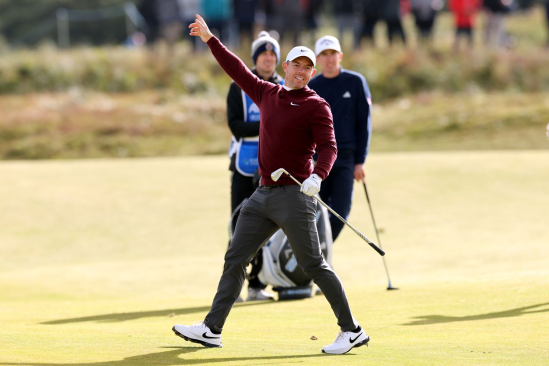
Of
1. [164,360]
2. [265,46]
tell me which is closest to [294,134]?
[164,360]

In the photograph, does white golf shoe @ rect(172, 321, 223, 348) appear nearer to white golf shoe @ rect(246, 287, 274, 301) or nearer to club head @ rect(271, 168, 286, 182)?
club head @ rect(271, 168, 286, 182)

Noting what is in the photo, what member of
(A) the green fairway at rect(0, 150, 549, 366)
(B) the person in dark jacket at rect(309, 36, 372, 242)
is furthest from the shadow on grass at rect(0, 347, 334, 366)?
(B) the person in dark jacket at rect(309, 36, 372, 242)

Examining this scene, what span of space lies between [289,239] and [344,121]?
298cm

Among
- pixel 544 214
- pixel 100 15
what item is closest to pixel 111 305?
pixel 544 214

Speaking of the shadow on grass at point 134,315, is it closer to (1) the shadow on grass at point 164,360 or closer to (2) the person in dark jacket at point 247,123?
(2) the person in dark jacket at point 247,123

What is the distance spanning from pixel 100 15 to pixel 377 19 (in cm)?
2368

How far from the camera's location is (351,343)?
5.67 m

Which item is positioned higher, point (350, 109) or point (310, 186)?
point (350, 109)

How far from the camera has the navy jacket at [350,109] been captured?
8.62 metres

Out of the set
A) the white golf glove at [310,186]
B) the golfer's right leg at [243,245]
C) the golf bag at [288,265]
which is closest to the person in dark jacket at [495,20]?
the golf bag at [288,265]

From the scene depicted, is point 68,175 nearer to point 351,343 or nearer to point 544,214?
point 544,214

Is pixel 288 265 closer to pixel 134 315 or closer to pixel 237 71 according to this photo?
pixel 134 315

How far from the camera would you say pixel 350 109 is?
8633 mm

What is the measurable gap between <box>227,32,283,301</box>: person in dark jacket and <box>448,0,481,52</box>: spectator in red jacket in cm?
2312
